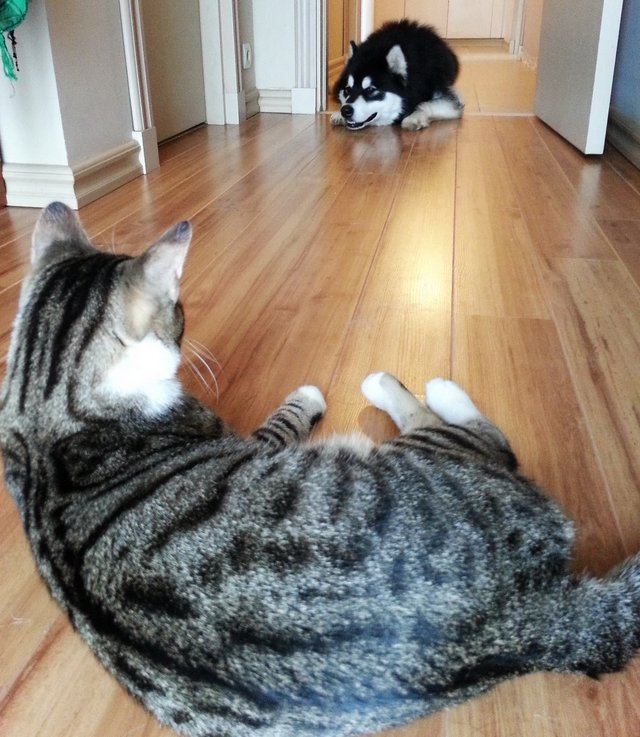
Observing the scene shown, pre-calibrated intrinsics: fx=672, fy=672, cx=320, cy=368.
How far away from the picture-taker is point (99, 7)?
2.55 meters

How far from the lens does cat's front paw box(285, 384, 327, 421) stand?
4.25 feet

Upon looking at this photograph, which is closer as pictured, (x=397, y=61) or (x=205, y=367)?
(x=205, y=367)

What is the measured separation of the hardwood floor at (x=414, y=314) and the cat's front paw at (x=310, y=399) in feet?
0.09

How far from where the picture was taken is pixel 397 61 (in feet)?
13.7

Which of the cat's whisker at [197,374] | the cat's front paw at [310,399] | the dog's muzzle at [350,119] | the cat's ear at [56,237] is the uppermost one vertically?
the cat's ear at [56,237]

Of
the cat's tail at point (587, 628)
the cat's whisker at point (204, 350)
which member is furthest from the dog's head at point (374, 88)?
the cat's tail at point (587, 628)

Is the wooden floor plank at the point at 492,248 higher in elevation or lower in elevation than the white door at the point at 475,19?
lower

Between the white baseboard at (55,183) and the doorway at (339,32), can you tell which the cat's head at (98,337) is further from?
the doorway at (339,32)

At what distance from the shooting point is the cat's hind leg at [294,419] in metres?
1.18

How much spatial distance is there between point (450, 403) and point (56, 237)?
751 mm

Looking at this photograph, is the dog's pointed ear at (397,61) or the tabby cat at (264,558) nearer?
the tabby cat at (264,558)

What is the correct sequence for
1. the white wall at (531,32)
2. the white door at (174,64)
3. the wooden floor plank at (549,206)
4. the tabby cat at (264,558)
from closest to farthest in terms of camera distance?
1. the tabby cat at (264,558)
2. the wooden floor plank at (549,206)
3. the white door at (174,64)
4. the white wall at (531,32)

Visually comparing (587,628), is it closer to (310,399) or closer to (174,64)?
(310,399)

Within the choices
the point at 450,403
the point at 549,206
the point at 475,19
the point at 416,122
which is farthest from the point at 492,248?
the point at 475,19
